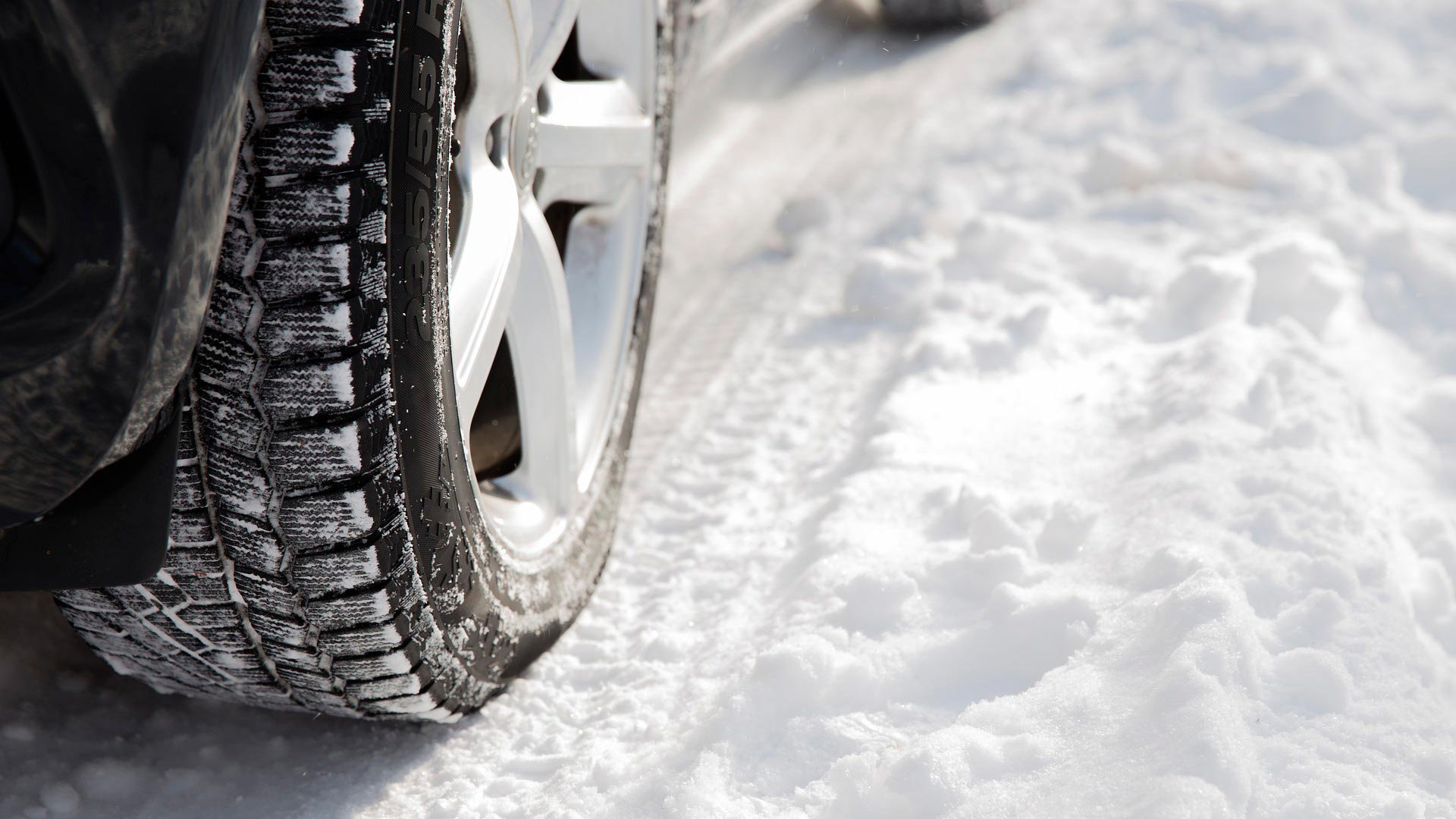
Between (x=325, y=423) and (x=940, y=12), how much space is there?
3.69 meters

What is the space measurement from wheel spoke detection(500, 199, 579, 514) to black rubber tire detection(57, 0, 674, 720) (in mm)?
281

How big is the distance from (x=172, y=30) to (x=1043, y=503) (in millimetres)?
1288

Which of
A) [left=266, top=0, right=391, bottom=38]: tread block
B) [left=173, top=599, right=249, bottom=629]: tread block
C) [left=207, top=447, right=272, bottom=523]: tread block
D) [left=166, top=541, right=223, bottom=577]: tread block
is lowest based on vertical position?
[left=173, top=599, right=249, bottom=629]: tread block

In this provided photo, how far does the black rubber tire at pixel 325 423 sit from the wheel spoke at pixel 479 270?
0.36 feet

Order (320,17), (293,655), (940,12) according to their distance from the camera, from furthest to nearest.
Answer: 1. (940,12)
2. (293,655)
3. (320,17)

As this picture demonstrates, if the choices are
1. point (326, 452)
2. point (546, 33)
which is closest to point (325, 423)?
point (326, 452)

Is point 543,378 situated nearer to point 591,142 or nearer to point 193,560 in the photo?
point 591,142

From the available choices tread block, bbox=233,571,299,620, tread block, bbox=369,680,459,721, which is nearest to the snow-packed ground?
tread block, bbox=369,680,459,721

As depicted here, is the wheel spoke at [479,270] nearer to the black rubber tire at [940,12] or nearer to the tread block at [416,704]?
the tread block at [416,704]

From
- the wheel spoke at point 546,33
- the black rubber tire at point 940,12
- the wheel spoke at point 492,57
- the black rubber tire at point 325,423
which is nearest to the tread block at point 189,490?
the black rubber tire at point 325,423

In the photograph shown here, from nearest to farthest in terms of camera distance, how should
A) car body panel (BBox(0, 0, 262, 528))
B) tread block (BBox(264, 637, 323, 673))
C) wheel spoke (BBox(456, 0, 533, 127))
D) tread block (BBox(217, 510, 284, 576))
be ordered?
car body panel (BBox(0, 0, 262, 528)) → tread block (BBox(217, 510, 284, 576)) → tread block (BBox(264, 637, 323, 673)) → wheel spoke (BBox(456, 0, 533, 127))

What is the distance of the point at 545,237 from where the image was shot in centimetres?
138

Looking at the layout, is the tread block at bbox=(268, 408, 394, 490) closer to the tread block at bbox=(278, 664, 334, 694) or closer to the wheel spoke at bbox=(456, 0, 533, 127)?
the tread block at bbox=(278, 664, 334, 694)

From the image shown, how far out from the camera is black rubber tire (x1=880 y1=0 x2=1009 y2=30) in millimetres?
3996
